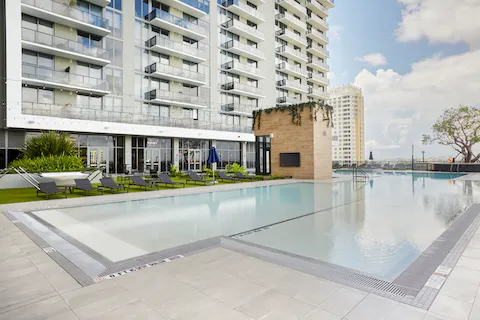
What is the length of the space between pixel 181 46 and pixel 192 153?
10.3 metres

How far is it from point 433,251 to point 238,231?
3413 millimetres

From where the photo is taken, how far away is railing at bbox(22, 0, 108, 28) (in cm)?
1929

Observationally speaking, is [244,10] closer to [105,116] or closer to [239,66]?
[239,66]

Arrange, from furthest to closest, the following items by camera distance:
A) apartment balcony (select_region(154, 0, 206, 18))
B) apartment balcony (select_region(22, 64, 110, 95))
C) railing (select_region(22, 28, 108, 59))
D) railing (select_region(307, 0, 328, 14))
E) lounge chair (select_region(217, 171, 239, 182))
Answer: railing (select_region(307, 0, 328, 14)) < apartment balcony (select_region(154, 0, 206, 18)) < apartment balcony (select_region(22, 64, 110, 95)) < railing (select_region(22, 28, 108, 59)) < lounge chair (select_region(217, 171, 239, 182))

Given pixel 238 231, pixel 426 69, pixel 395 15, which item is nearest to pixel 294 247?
pixel 238 231

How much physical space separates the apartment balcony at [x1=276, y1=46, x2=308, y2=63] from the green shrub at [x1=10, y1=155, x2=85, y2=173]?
31000 millimetres

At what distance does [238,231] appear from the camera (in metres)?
6.00

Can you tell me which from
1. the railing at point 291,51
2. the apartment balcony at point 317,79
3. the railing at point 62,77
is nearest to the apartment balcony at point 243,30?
the railing at point 291,51

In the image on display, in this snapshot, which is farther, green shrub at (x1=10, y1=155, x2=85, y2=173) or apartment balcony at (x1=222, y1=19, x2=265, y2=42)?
apartment balcony at (x1=222, y1=19, x2=265, y2=42)

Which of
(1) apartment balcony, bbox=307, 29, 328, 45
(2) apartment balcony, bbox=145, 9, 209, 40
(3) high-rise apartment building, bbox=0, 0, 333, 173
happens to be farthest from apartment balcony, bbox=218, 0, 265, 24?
(1) apartment balcony, bbox=307, 29, 328, 45

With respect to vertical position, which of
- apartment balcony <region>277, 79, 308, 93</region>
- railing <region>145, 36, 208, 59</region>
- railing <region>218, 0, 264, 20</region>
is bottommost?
apartment balcony <region>277, 79, 308, 93</region>

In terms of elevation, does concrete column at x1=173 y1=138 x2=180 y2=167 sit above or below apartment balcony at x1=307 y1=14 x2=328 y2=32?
below

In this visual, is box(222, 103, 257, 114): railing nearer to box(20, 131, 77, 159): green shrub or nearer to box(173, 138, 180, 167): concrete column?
box(173, 138, 180, 167): concrete column

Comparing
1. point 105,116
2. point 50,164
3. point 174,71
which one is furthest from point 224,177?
point 174,71
